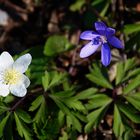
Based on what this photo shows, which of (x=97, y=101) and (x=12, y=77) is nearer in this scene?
(x=12, y=77)

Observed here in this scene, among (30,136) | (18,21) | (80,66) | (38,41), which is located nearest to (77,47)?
(80,66)

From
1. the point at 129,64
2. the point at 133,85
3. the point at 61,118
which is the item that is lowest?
the point at 61,118

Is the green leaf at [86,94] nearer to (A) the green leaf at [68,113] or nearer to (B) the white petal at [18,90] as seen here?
(A) the green leaf at [68,113]

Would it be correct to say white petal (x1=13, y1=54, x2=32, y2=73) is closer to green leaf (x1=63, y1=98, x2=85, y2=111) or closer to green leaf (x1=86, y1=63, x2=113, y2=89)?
green leaf (x1=63, y1=98, x2=85, y2=111)

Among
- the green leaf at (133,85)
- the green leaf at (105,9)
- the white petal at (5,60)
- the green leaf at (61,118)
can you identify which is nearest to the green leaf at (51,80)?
the green leaf at (61,118)

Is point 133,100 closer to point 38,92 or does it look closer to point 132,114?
point 132,114

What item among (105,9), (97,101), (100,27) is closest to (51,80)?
(97,101)

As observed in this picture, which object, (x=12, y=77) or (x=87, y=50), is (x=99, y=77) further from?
(x=12, y=77)
